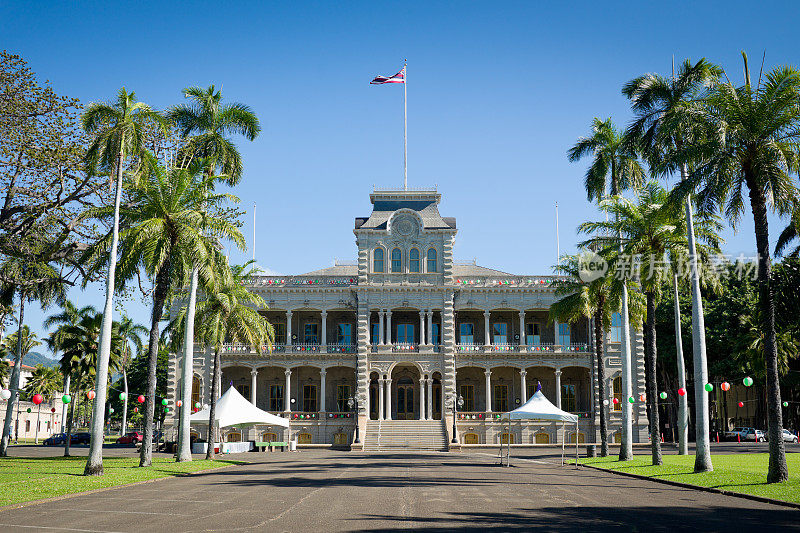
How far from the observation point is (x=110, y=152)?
25625 millimetres

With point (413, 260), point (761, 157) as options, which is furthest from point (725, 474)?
point (413, 260)

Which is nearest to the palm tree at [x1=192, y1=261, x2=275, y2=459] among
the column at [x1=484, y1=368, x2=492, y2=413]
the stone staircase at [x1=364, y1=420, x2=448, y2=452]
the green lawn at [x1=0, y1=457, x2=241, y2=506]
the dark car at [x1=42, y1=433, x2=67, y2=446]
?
the green lawn at [x1=0, y1=457, x2=241, y2=506]

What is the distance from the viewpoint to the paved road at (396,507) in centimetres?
1339

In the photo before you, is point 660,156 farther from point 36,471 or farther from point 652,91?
point 36,471

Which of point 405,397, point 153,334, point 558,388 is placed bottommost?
point 405,397

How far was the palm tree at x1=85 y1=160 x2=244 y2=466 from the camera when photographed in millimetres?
27500

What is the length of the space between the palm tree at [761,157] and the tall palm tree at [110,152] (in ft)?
60.5

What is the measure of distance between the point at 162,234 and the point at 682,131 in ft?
62.3

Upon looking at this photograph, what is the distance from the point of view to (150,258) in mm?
27625

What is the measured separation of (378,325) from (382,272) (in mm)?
4270

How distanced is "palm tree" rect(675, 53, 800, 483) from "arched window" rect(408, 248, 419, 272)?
3255 cm

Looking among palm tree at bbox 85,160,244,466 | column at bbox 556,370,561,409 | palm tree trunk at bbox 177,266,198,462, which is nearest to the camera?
palm tree at bbox 85,160,244,466

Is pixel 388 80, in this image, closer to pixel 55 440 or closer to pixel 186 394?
pixel 186 394

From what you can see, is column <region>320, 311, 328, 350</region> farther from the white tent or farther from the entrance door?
the white tent
